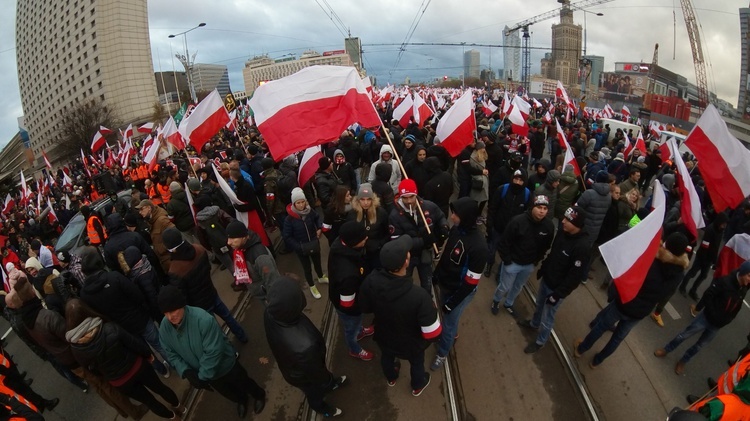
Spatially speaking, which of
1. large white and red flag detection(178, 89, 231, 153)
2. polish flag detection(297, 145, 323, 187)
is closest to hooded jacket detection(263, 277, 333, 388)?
polish flag detection(297, 145, 323, 187)

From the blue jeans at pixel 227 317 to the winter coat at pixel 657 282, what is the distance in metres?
5.21

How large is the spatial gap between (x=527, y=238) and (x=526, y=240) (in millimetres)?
31

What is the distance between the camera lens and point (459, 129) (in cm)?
738

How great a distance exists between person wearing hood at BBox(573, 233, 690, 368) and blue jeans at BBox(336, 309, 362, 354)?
3092 mm

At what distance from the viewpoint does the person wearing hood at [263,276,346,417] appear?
2.90 metres

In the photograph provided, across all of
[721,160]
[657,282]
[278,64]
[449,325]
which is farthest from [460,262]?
[278,64]

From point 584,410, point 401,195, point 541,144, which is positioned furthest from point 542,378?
point 541,144

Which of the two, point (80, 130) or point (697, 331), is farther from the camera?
point (80, 130)

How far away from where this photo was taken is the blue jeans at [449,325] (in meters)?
4.17

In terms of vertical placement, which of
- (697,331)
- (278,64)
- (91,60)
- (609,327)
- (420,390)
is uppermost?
(278,64)

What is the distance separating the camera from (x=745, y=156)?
417 cm

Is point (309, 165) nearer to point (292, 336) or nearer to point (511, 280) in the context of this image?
point (511, 280)

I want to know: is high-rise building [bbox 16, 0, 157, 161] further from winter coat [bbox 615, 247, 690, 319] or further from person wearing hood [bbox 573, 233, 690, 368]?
winter coat [bbox 615, 247, 690, 319]

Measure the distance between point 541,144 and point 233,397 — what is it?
466 inches
